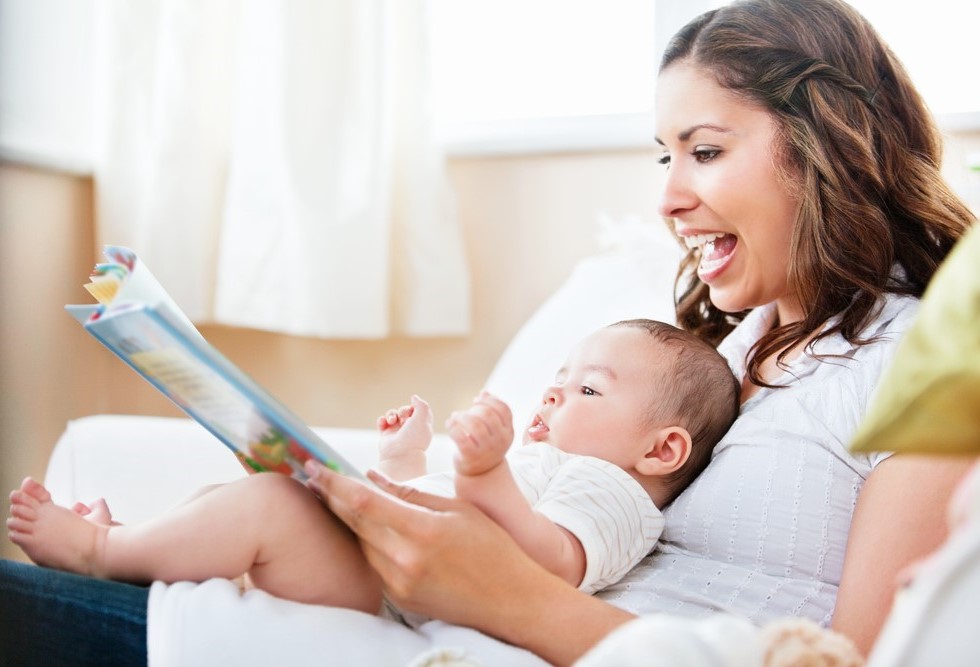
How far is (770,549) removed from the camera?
98cm

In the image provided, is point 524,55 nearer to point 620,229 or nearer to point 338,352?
point 620,229

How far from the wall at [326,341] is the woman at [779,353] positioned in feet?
2.91

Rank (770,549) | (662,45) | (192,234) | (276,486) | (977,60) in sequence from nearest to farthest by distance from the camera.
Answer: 1. (276,486)
2. (770,549)
3. (977,60)
4. (662,45)
5. (192,234)

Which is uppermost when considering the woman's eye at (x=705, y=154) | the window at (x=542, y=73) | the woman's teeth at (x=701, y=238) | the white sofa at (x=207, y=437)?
the window at (x=542, y=73)

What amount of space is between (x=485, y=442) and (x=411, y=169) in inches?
56.1

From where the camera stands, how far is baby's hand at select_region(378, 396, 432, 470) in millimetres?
1146

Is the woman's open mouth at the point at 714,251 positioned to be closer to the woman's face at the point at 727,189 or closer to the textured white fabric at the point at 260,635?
the woman's face at the point at 727,189

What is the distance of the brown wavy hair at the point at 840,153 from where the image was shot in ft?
3.67

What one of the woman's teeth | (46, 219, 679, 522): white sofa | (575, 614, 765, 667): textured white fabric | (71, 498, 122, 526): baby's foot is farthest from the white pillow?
(575, 614, 765, 667): textured white fabric

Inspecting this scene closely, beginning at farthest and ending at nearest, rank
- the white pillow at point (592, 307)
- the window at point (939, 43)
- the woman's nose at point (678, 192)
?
the window at point (939, 43)
the white pillow at point (592, 307)
the woman's nose at point (678, 192)

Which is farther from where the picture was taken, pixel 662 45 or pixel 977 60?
pixel 662 45

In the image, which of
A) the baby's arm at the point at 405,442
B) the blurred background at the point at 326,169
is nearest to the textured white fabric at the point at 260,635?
the baby's arm at the point at 405,442

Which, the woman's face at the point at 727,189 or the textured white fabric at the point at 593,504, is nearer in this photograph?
the textured white fabric at the point at 593,504

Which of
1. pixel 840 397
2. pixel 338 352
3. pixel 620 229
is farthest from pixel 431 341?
pixel 840 397
